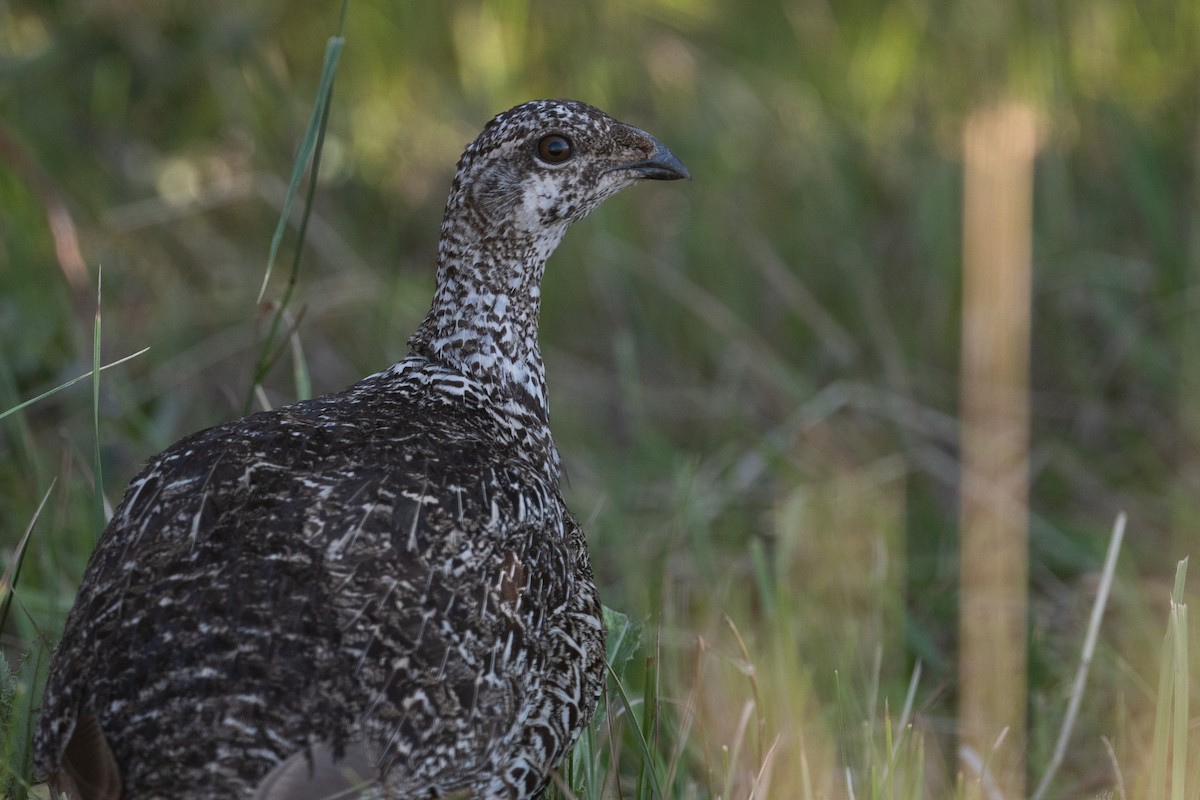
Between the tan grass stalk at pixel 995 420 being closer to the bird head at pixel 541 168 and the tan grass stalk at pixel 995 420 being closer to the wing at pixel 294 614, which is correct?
the bird head at pixel 541 168

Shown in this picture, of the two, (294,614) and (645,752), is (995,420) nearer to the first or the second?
(645,752)

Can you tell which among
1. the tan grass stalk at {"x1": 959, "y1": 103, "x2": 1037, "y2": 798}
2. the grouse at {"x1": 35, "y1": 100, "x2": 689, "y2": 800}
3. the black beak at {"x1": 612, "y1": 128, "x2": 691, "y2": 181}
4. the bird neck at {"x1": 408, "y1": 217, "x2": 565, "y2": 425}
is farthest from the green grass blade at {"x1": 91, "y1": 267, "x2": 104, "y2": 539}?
the tan grass stalk at {"x1": 959, "y1": 103, "x2": 1037, "y2": 798}

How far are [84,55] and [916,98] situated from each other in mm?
5009

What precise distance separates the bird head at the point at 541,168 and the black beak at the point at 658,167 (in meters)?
0.04

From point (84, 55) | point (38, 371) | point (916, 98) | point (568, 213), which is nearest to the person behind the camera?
point (568, 213)

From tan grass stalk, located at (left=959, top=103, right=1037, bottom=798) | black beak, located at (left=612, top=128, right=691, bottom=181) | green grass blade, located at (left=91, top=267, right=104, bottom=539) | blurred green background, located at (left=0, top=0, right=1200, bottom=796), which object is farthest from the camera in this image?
blurred green background, located at (left=0, top=0, right=1200, bottom=796)

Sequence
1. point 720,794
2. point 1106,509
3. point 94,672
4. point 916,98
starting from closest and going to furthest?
point 94,672, point 720,794, point 1106,509, point 916,98

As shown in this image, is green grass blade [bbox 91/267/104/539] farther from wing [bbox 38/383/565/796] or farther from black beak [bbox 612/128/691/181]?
black beak [bbox 612/128/691/181]

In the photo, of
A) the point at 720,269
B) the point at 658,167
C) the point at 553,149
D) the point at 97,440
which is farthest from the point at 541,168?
the point at 720,269

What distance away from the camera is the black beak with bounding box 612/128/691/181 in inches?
183

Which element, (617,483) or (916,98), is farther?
(916,98)

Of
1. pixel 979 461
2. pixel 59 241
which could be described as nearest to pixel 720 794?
pixel 59 241

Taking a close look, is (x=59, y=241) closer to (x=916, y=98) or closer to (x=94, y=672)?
(x=94, y=672)

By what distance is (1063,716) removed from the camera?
530cm
